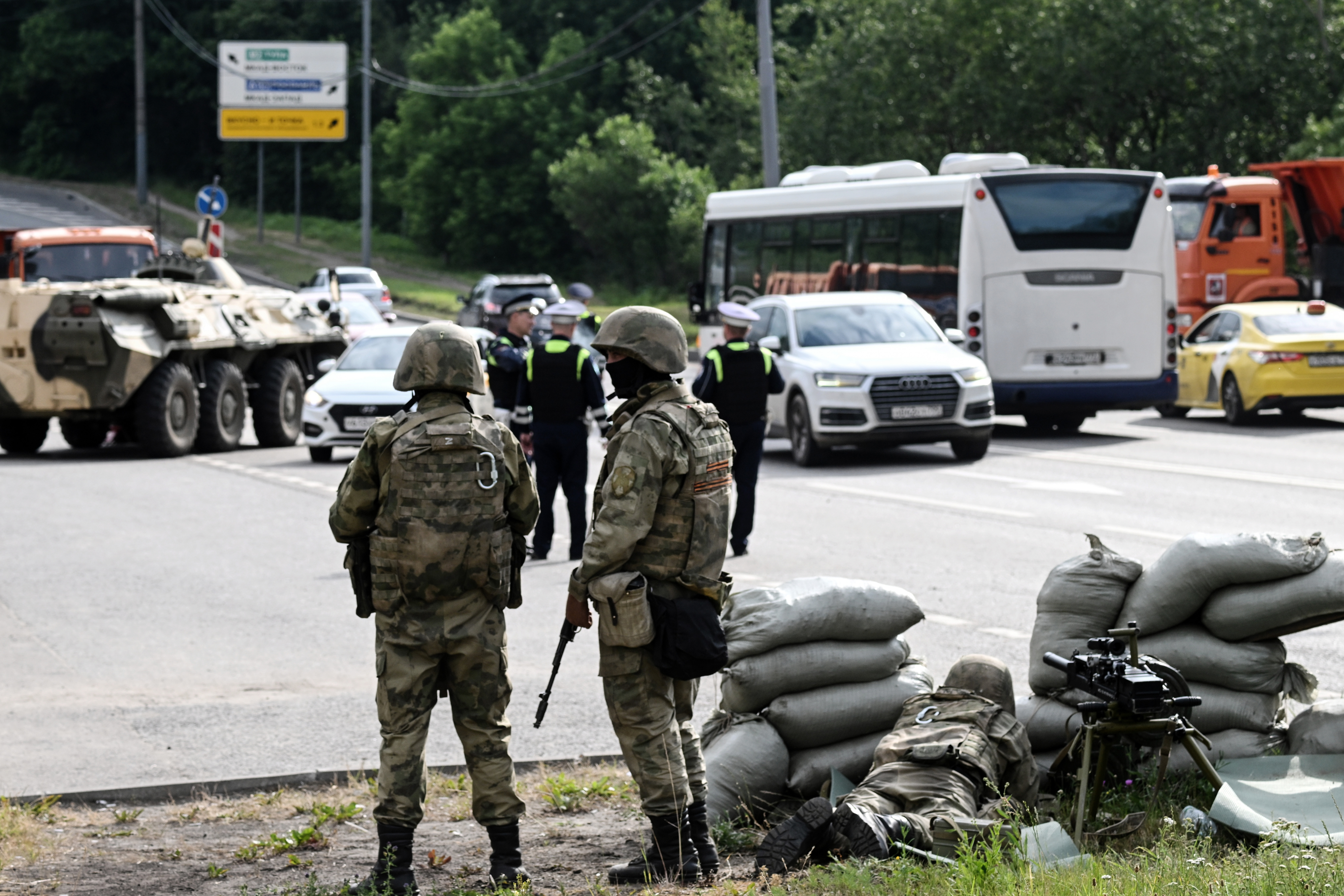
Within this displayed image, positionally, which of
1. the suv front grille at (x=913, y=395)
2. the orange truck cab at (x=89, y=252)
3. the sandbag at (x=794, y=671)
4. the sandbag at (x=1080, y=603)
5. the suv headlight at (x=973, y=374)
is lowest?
the sandbag at (x=794, y=671)

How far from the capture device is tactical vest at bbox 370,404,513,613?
5.45 metres

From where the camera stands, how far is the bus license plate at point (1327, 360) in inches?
828

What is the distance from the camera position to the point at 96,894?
548cm

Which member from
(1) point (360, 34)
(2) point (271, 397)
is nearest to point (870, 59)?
(2) point (271, 397)

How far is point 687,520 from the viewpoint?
5.41 meters

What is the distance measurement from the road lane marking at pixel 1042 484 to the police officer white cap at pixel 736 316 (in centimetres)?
435

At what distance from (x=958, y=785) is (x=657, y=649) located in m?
1.04

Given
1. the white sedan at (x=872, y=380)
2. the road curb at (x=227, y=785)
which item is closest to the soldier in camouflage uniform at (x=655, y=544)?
the road curb at (x=227, y=785)

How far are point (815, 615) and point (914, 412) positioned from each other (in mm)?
11815

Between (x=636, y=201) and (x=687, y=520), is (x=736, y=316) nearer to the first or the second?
(x=687, y=520)

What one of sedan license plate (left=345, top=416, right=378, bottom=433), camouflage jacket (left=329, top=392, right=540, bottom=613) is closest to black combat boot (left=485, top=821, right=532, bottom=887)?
camouflage jacket (left=329, top=392, right=540, bottom=613)

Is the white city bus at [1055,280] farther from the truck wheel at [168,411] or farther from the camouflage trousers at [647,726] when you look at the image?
the camouflage trousers at [647,726]

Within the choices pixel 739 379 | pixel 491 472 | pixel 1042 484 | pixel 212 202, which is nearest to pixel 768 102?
pixel 212 202

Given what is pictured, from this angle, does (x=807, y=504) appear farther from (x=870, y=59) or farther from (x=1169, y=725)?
(x=870, y=59)
